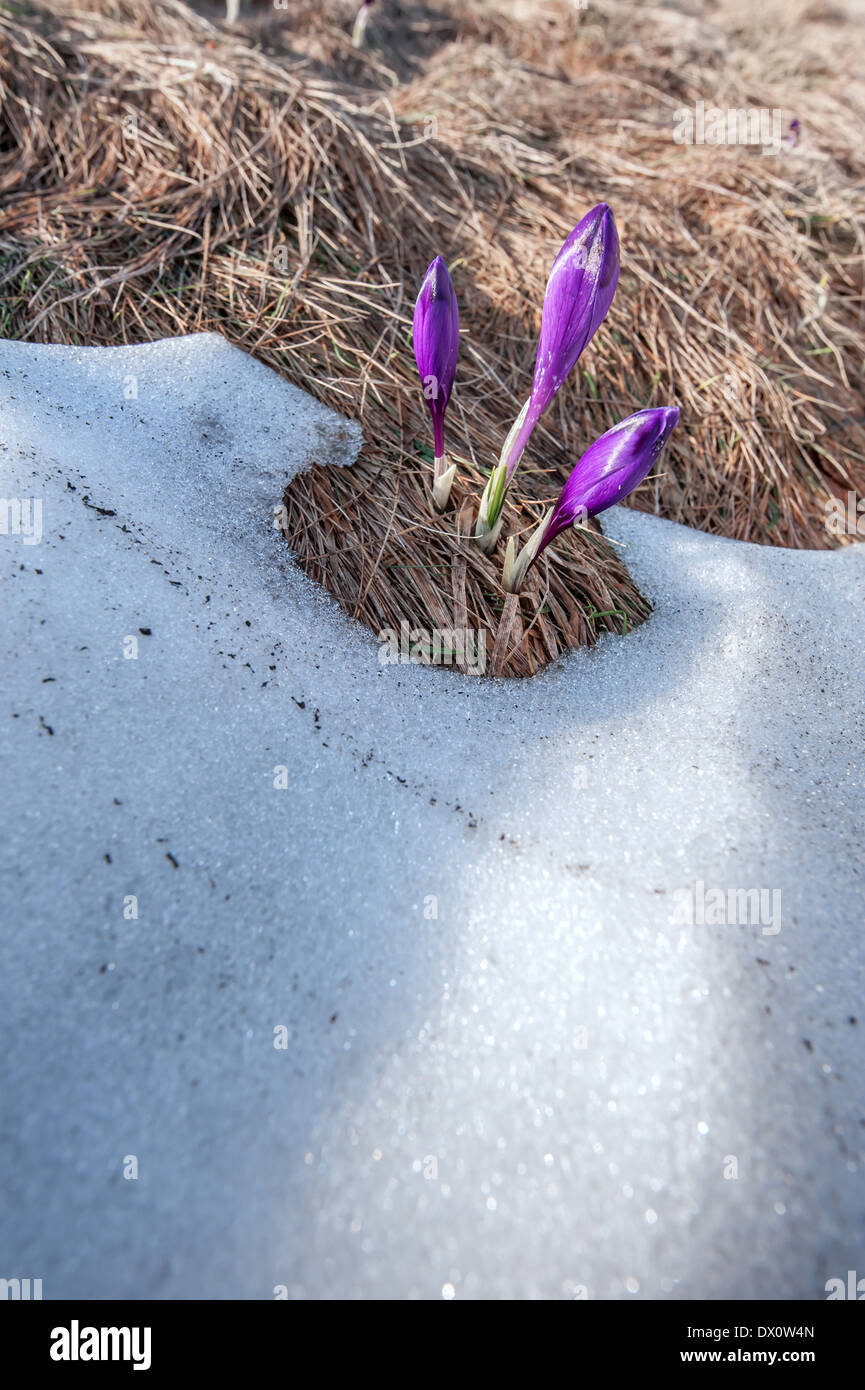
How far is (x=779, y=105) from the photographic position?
333 cm

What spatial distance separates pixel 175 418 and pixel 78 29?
199 centimetres

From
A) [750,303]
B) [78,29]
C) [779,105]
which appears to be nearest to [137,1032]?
[750,303]

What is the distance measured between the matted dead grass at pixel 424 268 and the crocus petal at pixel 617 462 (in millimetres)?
295

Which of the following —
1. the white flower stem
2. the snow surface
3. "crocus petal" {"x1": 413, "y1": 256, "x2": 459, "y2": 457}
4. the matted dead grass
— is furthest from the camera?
the matted dead grass

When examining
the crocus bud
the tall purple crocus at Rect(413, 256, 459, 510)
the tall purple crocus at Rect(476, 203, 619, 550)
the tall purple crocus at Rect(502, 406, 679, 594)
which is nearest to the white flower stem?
the tall purple crocus at Rect(413, 256, 459, 510)

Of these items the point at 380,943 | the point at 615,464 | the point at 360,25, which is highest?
the point at 360,25

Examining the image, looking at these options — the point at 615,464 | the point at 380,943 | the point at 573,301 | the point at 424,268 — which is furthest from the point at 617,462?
the point at 424,268

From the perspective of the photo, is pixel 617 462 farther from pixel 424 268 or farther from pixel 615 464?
pixel 424 268

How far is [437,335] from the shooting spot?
61.6 inches

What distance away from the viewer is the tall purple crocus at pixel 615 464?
135 centimetres

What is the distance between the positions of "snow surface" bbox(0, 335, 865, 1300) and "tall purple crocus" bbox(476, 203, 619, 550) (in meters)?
0.54

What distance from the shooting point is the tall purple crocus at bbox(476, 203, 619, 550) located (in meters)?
1.35

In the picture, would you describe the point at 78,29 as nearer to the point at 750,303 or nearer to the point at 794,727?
the point at 750,303

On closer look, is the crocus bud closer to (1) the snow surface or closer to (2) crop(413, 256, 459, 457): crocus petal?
(2) crop(413, 256, 459, 457): crocus petal
